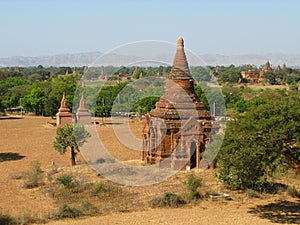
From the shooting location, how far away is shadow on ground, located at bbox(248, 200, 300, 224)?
1697cm

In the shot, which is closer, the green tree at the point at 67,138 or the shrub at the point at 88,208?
the shrub at the point at 88,208

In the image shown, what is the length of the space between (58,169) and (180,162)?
765 cm

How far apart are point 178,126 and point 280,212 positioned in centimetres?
900

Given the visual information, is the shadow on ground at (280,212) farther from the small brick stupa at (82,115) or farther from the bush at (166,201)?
the small brick stupa at (82,115)

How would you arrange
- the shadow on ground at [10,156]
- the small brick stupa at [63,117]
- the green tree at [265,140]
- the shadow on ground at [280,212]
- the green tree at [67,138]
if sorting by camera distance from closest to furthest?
the green tree at [265,140] < the shadow on ground at [280,212] < the green tree at [67,138] < the shadow on ground at [10,156] < the small brick stupa at [63,117]

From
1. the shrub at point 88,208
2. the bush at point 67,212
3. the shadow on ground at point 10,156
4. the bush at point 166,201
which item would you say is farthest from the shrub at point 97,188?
the shadow on ground at point 10,156

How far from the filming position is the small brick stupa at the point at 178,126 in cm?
2481

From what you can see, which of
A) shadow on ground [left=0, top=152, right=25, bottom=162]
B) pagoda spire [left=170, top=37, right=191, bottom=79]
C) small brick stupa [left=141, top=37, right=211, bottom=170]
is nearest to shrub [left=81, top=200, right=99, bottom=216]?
small brick stupa [left=141, top=37, right=211, bottom=170]

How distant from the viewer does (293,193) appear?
2061cm

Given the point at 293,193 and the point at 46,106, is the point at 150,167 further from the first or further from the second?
the point at 46,106

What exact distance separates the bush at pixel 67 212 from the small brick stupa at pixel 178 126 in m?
8.61

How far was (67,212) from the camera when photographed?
57.3 feet

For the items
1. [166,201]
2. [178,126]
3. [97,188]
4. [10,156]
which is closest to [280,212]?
[166,201]

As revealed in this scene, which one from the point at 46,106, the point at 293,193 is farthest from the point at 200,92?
the point at 293,193
